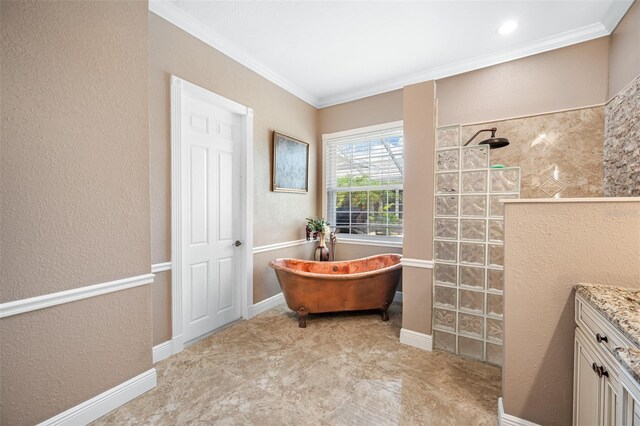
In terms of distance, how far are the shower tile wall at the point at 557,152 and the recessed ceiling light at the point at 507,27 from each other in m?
0.83

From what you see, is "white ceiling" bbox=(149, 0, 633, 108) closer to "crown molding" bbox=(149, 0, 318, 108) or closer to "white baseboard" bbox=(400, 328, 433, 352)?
"crown molding" bbox=(149, 0, 318, 108)

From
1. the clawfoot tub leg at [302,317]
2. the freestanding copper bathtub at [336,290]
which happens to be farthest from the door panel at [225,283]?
the clawfoot tub leg at [302,317]

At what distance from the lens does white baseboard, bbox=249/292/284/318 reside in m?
3.02

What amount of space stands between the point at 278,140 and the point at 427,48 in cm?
194

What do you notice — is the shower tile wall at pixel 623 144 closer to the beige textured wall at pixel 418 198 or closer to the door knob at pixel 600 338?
the beige textured wall at pixel 418 198

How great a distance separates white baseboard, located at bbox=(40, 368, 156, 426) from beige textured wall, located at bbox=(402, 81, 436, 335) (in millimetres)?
2135

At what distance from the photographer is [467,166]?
2.16 meters

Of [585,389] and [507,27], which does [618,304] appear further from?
[507,27]

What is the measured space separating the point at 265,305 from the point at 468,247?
2.35m

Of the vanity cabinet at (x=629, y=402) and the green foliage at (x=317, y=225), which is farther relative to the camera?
the green foliage at (x=317, y=225)

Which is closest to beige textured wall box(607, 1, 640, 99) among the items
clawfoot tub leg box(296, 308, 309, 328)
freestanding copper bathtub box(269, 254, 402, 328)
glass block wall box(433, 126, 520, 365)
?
glass block wall box(433, 126, 520, 365)

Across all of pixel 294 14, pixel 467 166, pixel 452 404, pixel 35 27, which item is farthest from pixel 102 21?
pixel 452 404

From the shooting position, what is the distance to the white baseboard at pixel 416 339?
2.31 meters

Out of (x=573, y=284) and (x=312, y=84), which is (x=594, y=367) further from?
(x=312, y=84)
